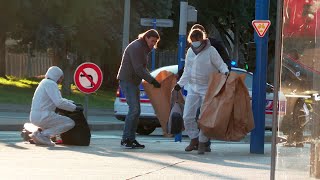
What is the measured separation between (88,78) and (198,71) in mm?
3887

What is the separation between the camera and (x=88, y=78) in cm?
1552

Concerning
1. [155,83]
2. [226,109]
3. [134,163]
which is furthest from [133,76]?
[134,163]

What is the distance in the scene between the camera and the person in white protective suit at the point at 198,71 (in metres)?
12.0

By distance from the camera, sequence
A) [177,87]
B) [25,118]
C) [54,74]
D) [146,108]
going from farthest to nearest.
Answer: [25,118] → [146,108] → [54,74] → [177,87]

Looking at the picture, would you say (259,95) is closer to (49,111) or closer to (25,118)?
(49,111)

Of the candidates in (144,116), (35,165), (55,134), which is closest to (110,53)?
(144,116)

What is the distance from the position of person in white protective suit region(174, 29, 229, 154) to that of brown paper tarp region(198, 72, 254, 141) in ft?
0.84

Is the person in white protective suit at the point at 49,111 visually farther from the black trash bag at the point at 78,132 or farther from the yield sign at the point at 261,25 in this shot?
the yield sign at the point at 261,25

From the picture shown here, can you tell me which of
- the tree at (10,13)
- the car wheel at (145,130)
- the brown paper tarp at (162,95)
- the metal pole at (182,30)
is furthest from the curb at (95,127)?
the tree at (10,13)

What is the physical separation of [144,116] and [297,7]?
37.5 feet

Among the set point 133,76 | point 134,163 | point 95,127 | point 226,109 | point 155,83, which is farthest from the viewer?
point 95,127

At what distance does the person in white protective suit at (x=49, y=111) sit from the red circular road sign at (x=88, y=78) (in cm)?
217

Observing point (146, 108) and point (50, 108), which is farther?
point (146, 108)

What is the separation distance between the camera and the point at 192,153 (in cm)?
1210
